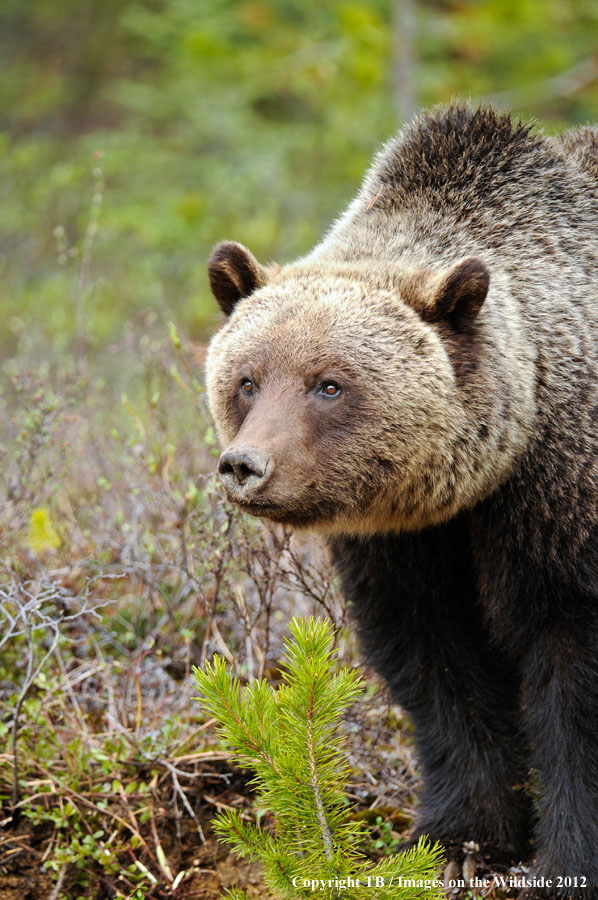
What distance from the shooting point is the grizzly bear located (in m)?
3.75

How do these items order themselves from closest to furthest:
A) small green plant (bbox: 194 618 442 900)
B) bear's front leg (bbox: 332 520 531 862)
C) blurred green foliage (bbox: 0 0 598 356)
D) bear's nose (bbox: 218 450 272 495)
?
small green plant (bbox: 194 618 442 900) → bear's nose (bbox: 218 450 272 495) → bear's front leg (bbox: 332 520 531 862) → blurred green foliage (bbox: 0 0 598 356)

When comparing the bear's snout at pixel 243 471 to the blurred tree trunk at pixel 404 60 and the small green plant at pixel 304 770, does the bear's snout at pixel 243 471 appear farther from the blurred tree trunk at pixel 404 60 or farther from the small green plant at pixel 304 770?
the blurred tree trunk at pixel 404 60

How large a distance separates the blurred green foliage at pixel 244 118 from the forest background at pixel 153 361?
0.19 ft

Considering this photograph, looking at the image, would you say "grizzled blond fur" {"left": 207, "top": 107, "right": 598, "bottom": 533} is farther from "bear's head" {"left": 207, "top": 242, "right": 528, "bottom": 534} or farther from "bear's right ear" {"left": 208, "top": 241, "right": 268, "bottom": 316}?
"bear's right ear" {"left": 208, "top": 241, "right": 268, "bottom": 316}

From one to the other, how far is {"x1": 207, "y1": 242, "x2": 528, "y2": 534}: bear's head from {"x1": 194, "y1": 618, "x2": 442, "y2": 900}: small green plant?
2.41 ft

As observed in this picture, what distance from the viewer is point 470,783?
4621mm

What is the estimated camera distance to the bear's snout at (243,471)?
11.2 ft

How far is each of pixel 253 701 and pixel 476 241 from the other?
225 centimetres

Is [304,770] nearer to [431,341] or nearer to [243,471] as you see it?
[243,471]

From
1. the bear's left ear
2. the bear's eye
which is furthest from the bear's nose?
the bear's left ear

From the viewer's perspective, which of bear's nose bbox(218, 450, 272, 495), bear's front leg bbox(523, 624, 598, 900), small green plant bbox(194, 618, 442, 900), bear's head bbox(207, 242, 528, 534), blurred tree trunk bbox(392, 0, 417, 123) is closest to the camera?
small green plant bbox(194, 618, 442, 900)

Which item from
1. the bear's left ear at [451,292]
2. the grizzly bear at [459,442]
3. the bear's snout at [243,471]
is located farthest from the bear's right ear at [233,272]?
the bear's snout at [243,471]

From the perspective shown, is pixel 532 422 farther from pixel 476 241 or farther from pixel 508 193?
pixel 508 193

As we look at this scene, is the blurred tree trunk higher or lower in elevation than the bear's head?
higher
